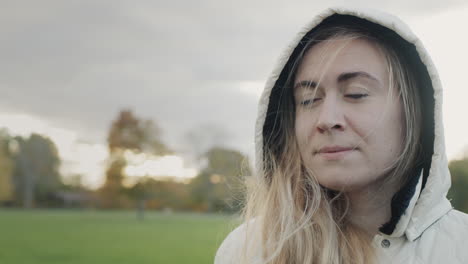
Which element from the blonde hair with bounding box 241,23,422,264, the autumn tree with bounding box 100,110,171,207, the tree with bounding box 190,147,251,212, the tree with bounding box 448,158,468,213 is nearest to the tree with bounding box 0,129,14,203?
the autumn tree with bounding box 100,110,171,207

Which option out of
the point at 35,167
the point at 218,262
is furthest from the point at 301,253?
the point at 35,167

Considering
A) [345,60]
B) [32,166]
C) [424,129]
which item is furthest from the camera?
[32,166]

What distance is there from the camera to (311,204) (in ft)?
8.41

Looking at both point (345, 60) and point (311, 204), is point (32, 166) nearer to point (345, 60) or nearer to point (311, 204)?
point (311, 204)

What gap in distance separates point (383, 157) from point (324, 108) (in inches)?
14.4

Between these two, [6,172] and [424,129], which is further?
[6,172]

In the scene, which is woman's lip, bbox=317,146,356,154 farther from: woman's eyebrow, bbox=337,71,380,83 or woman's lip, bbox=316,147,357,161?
woman's eyebrow, bbox=337,71,380,83

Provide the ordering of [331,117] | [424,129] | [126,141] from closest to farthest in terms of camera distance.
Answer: [331,117] < [424,129] < [126,141]

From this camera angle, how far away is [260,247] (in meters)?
2.46

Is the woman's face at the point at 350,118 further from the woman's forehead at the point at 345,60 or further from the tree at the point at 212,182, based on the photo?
the tree at the point at 212,182

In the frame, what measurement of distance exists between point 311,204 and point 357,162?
410mm

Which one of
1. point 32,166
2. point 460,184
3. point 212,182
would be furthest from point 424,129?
point 32,166

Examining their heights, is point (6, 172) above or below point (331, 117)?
above

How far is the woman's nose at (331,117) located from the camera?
2230 mm
